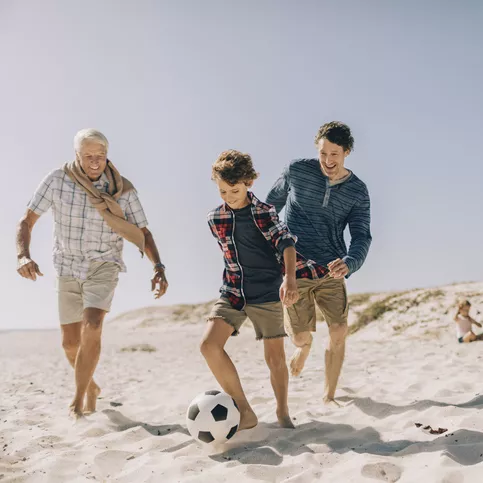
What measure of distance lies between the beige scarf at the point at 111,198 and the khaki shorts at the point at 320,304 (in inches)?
64.6

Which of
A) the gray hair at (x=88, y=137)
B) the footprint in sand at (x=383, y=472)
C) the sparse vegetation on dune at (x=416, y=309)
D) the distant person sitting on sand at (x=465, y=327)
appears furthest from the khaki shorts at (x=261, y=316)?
the sparse vegetation on dune at (x=416, y=309)

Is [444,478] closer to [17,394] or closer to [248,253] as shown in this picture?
[248,253]

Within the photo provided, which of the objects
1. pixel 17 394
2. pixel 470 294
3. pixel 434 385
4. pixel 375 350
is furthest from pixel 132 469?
pixel 470 294

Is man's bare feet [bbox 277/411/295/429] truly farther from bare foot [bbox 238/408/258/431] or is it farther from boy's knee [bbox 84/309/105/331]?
boy's knee [bbox 84/309/105/331]

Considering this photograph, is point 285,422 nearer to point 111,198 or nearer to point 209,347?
point 209,347

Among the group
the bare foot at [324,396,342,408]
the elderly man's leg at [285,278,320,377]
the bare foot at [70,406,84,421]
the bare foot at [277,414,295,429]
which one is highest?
the elderly man's leg at [285,278,320,377]

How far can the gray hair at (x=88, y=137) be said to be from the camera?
197 inches

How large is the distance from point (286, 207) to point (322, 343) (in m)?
10.3

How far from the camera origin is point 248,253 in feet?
14.0

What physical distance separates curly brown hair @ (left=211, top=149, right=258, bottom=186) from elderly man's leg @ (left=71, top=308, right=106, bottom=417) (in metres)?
1.88

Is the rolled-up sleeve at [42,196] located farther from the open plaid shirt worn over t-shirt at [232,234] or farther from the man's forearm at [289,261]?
the man's forearm at [289,261]

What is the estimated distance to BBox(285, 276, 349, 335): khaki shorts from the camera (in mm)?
4930

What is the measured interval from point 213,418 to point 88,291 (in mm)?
1929

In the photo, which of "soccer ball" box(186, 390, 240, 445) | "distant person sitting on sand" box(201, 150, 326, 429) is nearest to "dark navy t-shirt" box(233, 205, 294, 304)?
"distant person sitting on sand" box(201, 150, 326, 429)
